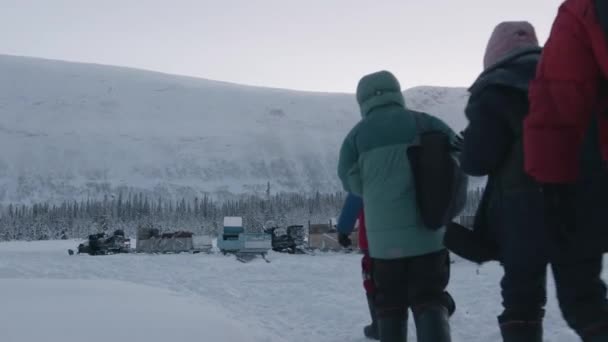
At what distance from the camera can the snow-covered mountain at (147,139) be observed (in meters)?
142

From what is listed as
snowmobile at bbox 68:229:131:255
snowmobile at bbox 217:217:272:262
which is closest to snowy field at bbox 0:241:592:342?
snowmobile at bbox 217:217:272:262

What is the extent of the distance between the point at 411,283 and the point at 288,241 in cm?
2293

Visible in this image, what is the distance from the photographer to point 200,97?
198 m

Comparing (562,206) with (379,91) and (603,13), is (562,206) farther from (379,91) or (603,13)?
(379,91)

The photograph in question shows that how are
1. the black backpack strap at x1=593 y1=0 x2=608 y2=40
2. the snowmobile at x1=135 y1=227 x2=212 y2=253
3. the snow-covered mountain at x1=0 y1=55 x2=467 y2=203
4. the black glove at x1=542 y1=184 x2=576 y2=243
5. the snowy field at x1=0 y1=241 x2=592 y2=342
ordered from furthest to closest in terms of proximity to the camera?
1. the snow-covered mountain at x1=0 y1=55 x2=467 y2=203
2. the snowmobile at x1=135 y1=227 x2=212 y2=253
3. the snowy field at x1=0 y1=241 x2=592 y2=342
4. the black glove at x1=542 y1=184 x2=576 y2=243
5. the black backpack strap at x1=593 y1=0 x2=608 y2=40

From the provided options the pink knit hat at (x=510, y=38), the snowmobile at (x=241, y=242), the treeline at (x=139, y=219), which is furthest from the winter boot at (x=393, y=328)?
the treeline at (x=139, y=219)

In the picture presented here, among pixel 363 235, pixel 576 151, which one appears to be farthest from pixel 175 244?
pixel 576 151

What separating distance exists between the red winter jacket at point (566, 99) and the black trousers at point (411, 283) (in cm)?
130

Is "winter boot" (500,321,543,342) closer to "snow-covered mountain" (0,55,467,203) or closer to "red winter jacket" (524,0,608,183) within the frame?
"red winter jacket" (524,0,608,183)

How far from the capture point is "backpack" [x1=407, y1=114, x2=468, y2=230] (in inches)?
120

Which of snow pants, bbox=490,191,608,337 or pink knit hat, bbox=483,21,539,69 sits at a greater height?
pink knit hat, bbox=483,21,539,69

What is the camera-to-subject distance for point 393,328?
3252 millimetres

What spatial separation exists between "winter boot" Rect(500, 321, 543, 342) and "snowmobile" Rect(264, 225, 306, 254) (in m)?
22.7

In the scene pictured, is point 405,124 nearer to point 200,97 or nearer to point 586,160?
point 586,160
